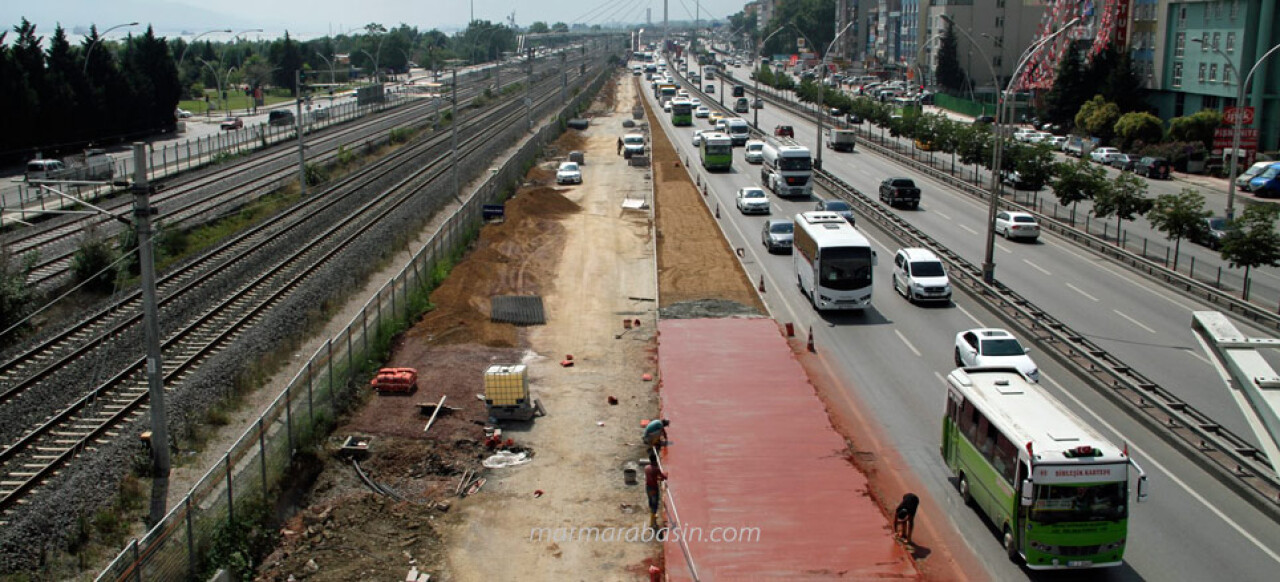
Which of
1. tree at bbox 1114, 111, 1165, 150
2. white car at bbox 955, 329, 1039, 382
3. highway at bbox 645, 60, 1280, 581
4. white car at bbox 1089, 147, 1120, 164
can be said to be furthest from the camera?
tree at bbox 1114, 111, 1165, 150

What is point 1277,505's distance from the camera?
19812 mm

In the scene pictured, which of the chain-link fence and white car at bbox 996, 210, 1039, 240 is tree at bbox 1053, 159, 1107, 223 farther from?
the chain-link fence

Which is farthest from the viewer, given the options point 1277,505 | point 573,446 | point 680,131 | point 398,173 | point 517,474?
point 680,131

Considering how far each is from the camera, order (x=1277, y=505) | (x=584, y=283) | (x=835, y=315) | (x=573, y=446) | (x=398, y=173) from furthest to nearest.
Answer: (x=398, y=173), (x=584, y=283), (x=835, y=315), (x=573, y=446), (x=1277, y=505)

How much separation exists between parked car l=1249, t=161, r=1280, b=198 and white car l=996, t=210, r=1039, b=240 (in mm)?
19184

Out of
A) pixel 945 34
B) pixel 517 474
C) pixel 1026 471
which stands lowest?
pixel 517 474

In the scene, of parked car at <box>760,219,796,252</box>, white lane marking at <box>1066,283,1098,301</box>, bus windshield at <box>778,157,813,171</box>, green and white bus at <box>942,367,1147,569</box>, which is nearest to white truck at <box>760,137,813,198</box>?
→ bus windshield at <box>778,157,813,171</box>

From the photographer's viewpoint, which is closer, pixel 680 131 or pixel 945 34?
pixel 680 131

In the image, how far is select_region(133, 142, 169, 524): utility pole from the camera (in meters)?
19.1

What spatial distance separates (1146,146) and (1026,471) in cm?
6798

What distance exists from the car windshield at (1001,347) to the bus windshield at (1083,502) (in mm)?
11126

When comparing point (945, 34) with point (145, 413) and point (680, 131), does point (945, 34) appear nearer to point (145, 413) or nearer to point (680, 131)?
point (680, 131)

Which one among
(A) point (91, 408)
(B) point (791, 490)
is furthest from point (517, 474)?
(A) point (91, 408)

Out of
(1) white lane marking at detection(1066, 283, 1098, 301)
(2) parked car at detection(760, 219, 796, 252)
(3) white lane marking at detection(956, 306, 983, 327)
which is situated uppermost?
(2) parked car at detection(760, 219, 796, 252)
